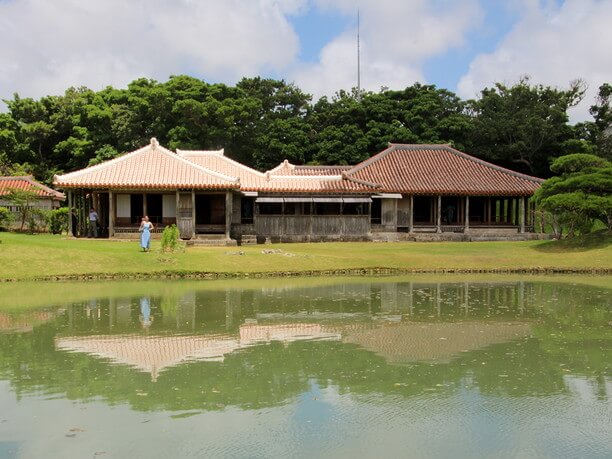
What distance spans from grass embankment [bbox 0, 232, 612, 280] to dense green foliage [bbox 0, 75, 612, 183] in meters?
16.0

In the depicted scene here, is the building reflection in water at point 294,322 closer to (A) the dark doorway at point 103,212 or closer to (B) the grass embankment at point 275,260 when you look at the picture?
(B) the grass embankment at point 275,260

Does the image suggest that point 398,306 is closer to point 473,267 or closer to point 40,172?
point 473,267

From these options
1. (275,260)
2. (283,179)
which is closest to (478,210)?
(283,179)

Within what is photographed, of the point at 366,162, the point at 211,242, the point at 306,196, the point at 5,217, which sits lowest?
the point at 211,242

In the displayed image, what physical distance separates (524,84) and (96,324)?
1666 inches

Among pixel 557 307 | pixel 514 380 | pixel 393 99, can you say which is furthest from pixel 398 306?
pixel 393 99

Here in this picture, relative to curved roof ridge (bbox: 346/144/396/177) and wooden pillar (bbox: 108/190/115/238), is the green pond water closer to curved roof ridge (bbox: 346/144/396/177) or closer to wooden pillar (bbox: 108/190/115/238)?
wooden pillar (bbox: 108/190/115/238)

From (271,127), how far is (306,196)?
1557cm

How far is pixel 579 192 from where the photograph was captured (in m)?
25.6

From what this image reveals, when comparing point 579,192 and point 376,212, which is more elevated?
point 579,192

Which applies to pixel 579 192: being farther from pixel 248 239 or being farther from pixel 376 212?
pixel 248 239

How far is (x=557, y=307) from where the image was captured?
48.3ft

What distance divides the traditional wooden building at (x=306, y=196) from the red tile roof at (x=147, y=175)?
44 mm

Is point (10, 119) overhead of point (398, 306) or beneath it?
overhead
